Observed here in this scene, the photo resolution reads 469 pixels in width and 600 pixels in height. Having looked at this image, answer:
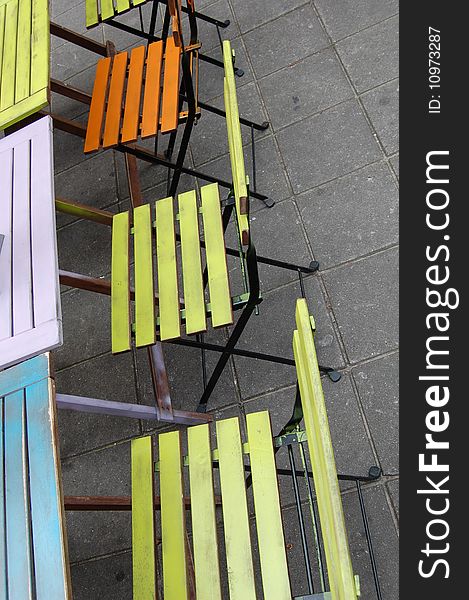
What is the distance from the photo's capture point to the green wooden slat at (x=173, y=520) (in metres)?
2.10

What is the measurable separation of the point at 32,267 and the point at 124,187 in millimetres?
1819

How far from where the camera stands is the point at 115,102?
11.0 feet

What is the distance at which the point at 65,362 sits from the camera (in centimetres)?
354

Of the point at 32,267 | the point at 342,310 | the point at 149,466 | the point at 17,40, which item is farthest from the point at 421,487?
the point at 17,40

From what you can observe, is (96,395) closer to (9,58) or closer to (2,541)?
(2,541)

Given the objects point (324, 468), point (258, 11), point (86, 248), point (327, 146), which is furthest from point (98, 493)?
point (258, 11)

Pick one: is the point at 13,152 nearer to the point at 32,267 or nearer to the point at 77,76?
the point at 32,267

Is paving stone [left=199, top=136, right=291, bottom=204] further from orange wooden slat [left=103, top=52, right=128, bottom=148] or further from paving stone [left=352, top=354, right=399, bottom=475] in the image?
paving stone [left=352, top=354, right=399, bottom=475]

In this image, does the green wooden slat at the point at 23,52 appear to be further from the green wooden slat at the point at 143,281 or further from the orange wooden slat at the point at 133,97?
the green wooden slat at the point at 143,281

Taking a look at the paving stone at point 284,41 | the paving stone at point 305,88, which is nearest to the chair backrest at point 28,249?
the paving stone at point 305,88

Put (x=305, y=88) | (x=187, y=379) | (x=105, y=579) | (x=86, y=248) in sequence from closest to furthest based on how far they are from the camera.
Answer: (x=105, y=579), (x=187, y=379), (x=86, y=248), (x=305, y=88)

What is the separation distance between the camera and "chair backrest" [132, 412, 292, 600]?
2.05 meters

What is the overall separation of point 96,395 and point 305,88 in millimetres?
2195

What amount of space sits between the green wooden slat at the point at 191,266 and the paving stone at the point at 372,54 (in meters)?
1.60
